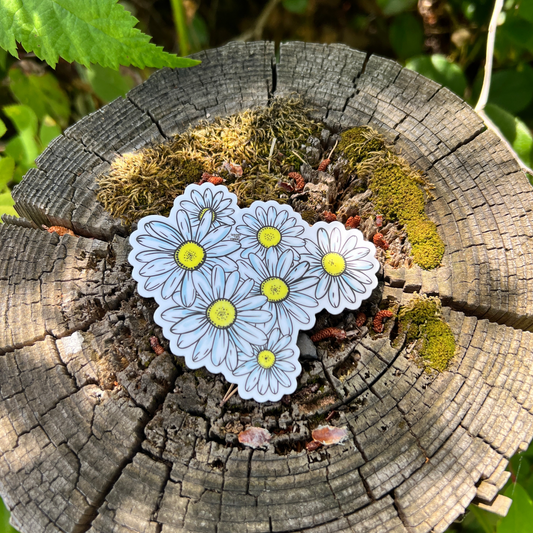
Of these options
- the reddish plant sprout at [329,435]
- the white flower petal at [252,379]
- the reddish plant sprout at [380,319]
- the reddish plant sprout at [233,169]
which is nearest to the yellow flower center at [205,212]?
the reddish plant sprout at [233,169]

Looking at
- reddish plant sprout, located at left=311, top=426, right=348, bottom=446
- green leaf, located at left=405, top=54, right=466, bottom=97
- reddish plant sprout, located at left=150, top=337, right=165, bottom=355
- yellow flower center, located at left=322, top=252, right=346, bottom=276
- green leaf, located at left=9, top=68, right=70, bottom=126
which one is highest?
green leaf, located at left=405, top=54, right=466, bottom=97

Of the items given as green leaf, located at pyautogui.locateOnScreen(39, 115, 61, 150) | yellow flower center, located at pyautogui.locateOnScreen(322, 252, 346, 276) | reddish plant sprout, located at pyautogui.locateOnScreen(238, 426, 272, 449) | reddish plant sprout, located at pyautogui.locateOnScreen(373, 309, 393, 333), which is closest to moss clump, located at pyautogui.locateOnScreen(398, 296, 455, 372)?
reddish plant sprout, located at pyautogui.locateOnScreen(373, 309, 393, 333)

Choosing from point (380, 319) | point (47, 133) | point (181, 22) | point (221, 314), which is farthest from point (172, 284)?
point (181, 22)

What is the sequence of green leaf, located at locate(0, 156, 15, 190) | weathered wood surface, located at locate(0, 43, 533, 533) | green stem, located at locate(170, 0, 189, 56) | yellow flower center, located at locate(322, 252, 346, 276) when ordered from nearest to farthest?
weathered wood surface, located at locate(0, 43, 533, 533), yellow flower center, located at locate(322, 252, 346, 276), green leaf, located at locate(0, 156, 15, 190), green stem, located at locate(170, 0, 189, 56)

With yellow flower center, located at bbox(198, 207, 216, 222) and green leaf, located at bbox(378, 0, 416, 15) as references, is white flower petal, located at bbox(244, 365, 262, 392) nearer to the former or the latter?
yellow flower center, located at bbox(198, 207, 216, 222)

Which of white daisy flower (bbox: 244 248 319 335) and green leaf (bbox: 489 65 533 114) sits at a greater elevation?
green leaf (bbox: 489 65 533 114)

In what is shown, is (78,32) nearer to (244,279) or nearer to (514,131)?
(244,279)
